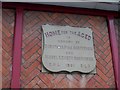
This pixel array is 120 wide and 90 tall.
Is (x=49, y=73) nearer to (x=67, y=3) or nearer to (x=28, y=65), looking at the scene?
(x=28, y=65)

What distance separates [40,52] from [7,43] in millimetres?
325

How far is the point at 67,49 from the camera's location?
7.44 ft

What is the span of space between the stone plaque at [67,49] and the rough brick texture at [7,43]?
315 mm

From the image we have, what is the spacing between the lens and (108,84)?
88.6 inches

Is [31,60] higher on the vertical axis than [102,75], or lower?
higher

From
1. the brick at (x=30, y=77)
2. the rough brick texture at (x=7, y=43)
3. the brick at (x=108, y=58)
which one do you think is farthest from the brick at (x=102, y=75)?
the rough brick texture at (x=7, y=43)

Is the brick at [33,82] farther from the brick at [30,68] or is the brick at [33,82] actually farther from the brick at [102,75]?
the brick at [102,75]

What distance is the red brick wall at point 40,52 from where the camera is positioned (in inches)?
84.3

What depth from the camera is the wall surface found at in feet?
7.00

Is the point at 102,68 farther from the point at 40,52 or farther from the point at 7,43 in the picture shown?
the point at 7,43

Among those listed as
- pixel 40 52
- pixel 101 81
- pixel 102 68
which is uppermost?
pixel 40 52

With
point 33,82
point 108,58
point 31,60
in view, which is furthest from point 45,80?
point 108,58

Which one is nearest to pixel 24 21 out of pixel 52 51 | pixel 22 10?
pixel 22 10

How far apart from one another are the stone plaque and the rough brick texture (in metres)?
0.32
